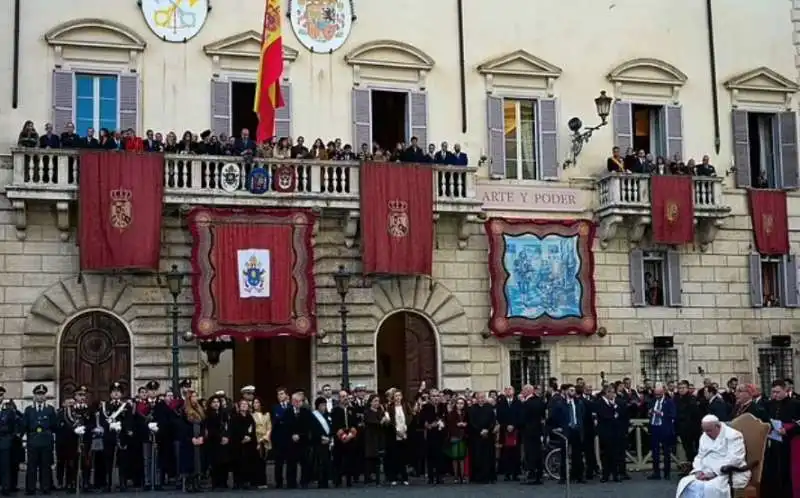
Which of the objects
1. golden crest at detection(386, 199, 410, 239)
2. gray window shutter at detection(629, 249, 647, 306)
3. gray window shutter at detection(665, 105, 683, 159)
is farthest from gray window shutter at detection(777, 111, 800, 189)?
golden crest at detection(386, 199, 410, 239)

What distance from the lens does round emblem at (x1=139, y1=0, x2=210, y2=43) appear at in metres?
28.8

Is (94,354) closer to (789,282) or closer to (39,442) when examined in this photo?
(39,442)

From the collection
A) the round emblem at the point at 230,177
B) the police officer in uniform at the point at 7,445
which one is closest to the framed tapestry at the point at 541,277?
the round emblem at the point at 230,177

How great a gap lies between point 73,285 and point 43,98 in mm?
3994

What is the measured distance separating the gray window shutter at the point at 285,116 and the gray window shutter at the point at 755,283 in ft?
38.5

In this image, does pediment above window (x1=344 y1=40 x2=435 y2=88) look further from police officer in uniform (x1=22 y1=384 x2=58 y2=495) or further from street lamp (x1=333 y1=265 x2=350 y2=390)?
police officer in uniform (x1=22 y1=384 x2=58 y2=495)

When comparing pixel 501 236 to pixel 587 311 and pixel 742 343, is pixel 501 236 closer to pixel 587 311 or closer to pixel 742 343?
pixel 587 311

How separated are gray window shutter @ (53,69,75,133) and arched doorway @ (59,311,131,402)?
4.06 metres

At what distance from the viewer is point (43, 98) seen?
1102 inches

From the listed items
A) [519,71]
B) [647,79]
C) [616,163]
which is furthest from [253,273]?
[647,79]

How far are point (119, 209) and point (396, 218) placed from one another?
5963mm

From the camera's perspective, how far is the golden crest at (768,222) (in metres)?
32.5

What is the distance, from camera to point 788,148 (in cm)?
3312

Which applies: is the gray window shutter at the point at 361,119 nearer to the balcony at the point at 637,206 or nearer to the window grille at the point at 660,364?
the balcony at the point at 637,206
